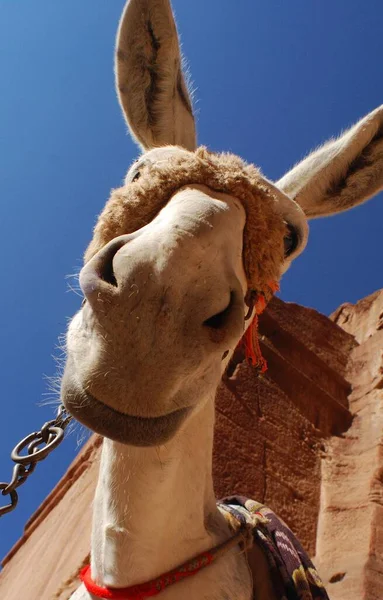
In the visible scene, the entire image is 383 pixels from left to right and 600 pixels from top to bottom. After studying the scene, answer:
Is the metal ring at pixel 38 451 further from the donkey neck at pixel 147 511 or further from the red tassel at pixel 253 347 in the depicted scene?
the red tassel at pixel 253 347

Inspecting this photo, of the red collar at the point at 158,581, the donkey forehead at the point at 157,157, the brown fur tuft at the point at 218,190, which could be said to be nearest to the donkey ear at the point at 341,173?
the brown fur tuft at the point at 218,190

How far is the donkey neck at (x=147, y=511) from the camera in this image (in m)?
1.71

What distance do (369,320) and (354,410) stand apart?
1636 millimetres

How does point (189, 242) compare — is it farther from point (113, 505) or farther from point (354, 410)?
point (354, 410)

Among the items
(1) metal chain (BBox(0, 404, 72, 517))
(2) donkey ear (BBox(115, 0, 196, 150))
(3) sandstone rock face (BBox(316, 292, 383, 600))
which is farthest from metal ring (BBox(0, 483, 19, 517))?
(3) sandstone rock face (BBox(316, 292, 383, 600))

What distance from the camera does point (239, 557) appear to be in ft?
6.75

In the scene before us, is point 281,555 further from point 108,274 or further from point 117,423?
point 108,274

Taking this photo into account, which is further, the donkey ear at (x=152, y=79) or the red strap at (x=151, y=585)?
the donkey ear at (x=152, y=79)

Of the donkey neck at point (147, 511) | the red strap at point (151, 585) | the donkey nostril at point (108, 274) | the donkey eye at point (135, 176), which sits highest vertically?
the donkey eye at point (135, 176)

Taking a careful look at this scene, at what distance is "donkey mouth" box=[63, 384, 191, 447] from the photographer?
126cm

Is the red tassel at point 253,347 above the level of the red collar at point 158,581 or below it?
above

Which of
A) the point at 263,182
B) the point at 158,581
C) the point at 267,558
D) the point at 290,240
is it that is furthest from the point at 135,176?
the point at 267,558

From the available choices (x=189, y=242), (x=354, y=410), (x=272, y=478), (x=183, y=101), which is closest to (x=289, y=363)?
(x=354, y=410)

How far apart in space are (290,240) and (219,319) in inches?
39.0
